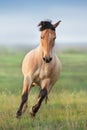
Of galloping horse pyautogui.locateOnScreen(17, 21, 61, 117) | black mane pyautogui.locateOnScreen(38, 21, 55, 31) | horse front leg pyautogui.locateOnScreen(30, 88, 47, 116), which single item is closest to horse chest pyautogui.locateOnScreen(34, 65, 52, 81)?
galloping horse pyautogui.locateOnScreen(17, 21, 61, 117)

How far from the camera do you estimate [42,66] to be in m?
11.1

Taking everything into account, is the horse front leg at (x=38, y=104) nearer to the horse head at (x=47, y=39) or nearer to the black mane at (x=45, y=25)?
the horse head at (x=47, y=39)

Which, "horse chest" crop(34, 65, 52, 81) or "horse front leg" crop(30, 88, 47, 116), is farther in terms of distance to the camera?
"horse front leg" crop(30, 88, 47, 116)

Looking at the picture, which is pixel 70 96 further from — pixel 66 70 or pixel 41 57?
pixel 66 70

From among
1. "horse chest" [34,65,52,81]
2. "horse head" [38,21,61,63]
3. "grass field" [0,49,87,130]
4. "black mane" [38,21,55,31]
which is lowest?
"grass field" [0,49,87,130]

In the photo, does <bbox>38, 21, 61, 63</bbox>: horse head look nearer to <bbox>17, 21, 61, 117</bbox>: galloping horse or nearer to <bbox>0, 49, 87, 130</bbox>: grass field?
<bbox>17, 21, 61, 117</bbox>: galloping horse

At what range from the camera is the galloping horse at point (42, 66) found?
10.8m

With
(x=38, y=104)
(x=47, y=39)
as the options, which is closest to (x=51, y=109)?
(x=38, y=104)

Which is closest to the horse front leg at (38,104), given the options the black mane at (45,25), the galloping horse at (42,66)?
the galloping horse at (42,66)

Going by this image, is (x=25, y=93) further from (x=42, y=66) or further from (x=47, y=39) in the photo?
(x=47, y=39)

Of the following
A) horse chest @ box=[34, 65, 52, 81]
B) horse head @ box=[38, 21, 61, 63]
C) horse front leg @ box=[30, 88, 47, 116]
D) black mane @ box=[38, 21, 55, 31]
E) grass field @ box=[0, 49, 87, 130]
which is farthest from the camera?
horse front leg @ box=[30, 88, 47, 116]

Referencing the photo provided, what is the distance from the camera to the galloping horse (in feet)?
35.4

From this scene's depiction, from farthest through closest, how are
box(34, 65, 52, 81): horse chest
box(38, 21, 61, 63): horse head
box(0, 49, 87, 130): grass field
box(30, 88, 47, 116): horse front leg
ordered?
box(30, 88, 47, 116): horse front leg → box(34, 65, 52, 81): horse chest → box(38, 21, 61, 63): horse head → box(0, 49, 87, 130): grass field

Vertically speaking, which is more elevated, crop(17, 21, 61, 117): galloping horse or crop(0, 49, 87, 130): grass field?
crop(17, 21, 61, 117): galloping horse
